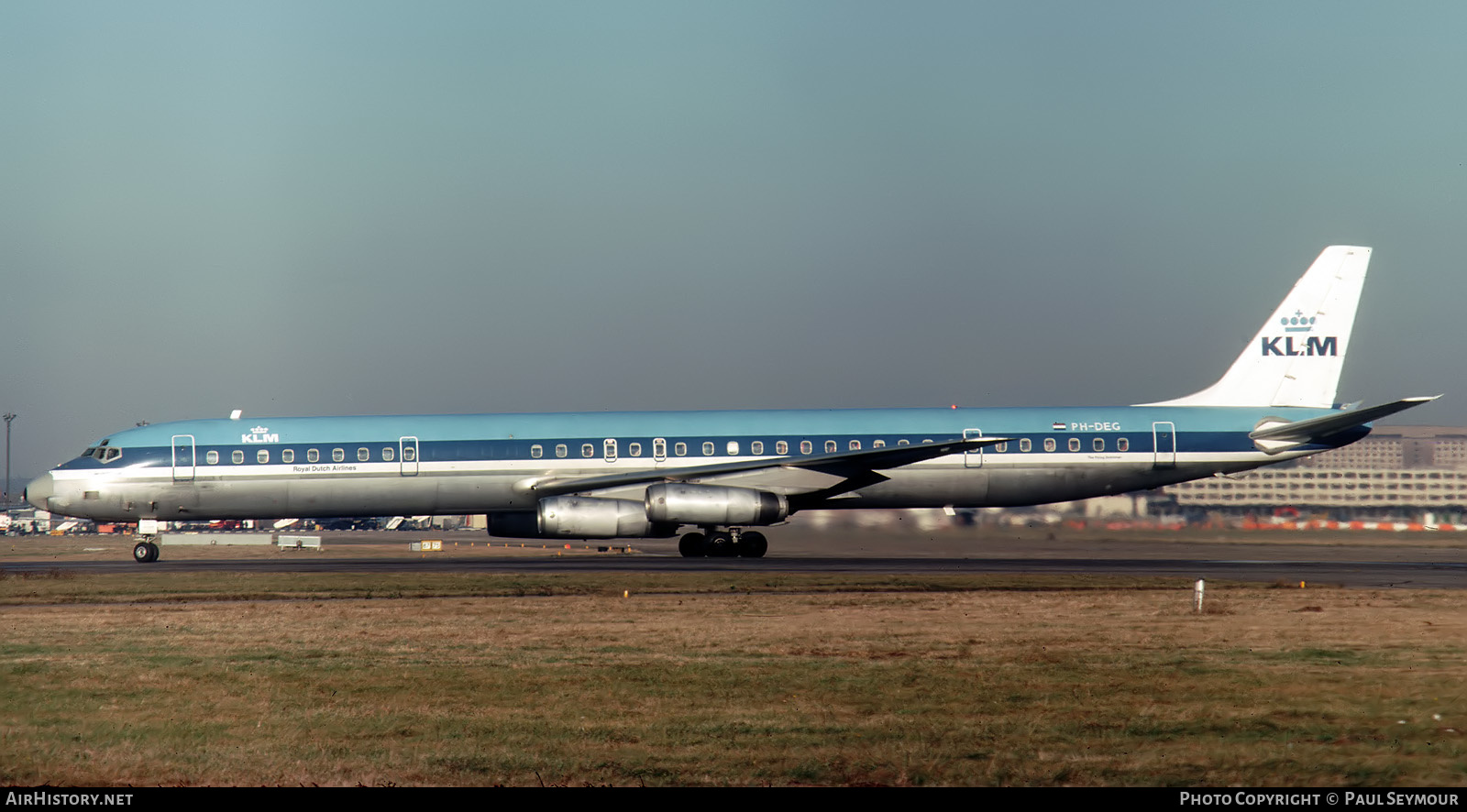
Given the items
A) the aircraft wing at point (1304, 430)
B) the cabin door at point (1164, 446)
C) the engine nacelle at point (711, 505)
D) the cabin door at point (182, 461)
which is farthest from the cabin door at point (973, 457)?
the cabin door at point (182, 461)

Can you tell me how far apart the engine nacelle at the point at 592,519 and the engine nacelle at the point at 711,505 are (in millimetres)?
463

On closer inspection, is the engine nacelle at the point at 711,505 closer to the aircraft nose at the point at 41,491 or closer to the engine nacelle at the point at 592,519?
the engine nacelle at the point at 592,519

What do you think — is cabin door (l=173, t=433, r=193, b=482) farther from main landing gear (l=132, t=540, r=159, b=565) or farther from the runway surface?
the runway surface

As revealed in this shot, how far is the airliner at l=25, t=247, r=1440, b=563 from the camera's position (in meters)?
33.7

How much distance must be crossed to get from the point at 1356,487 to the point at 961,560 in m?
29.1

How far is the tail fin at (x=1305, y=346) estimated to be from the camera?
119 ft

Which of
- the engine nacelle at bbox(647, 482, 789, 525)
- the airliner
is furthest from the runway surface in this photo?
the airliner

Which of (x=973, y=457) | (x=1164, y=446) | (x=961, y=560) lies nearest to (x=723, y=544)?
(x=961, y=560)

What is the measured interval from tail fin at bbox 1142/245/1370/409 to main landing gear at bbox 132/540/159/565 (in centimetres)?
2849

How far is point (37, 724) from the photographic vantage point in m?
10.3

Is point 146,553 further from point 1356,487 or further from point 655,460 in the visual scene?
point 1356,487
